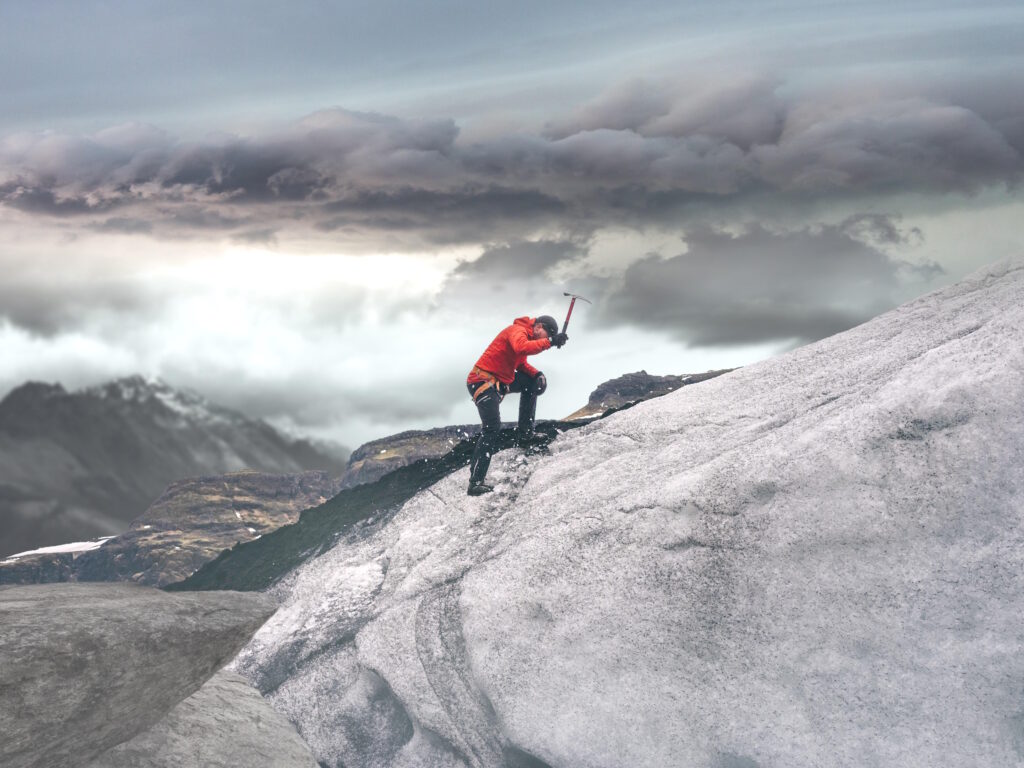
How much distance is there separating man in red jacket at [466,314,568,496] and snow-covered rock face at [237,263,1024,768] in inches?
73.3

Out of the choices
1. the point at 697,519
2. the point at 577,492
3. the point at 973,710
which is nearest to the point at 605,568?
the point at 697,519

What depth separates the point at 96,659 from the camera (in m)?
9.41

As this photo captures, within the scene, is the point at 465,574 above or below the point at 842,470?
below

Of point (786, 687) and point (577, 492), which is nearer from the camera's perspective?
point (786, 687)

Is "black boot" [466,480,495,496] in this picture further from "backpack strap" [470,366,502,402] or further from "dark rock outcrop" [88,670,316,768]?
"dark rock outcrop" [88,670,316,768]

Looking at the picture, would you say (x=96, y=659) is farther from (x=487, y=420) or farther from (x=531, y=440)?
(x=531, y=440)

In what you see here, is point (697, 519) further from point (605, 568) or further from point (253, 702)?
point (253, 702)

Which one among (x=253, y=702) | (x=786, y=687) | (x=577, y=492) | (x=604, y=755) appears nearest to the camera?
(x=786, y=687)

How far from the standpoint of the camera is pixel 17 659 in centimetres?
865

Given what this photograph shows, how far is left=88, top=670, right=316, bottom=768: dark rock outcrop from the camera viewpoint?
37.9ft

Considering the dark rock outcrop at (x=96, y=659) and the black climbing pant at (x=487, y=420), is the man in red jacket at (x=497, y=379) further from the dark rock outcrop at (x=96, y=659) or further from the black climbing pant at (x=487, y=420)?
the dark rock outcrop at (x=96, y=659)

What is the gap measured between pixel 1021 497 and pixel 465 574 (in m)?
9.09

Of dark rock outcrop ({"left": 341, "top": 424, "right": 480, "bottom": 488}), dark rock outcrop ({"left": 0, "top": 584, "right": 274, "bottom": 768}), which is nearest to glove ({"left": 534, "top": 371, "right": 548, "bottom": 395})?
dark rock outcrop ({"left": 0, "top": 584, "right": 274, "bottom": 768})

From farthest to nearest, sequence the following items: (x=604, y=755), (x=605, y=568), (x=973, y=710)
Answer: (x=605, y=568), (x=604, y=755), (x=973, y=710)
